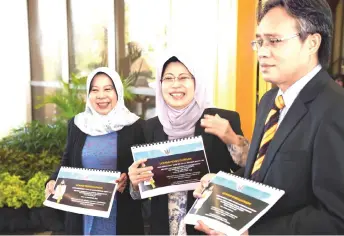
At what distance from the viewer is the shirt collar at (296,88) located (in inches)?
48.0

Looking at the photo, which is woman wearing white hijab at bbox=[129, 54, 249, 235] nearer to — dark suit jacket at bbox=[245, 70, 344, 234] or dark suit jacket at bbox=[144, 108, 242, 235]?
A: dark suit jacket at bbox=[144, 108, 242, 235]

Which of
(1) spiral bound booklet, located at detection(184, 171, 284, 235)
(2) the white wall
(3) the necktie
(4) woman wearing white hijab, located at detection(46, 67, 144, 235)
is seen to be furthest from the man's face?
(2) the white wall

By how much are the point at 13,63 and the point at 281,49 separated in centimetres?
498

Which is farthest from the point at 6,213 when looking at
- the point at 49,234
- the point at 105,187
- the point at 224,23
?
the point at 224,23

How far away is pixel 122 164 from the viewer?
2.12m

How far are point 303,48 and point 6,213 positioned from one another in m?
3.30

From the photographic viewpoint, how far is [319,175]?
1.08 m

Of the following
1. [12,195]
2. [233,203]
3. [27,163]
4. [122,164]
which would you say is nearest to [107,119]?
[122,164]

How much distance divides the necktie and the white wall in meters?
4.54

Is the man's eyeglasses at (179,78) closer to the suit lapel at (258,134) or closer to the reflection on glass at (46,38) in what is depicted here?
the suit lapel at (258,134)

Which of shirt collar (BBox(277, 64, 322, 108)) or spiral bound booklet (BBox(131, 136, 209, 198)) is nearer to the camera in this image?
shirt collar (BBox(277, 64, 322, 108))

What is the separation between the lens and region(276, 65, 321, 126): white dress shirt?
122cm

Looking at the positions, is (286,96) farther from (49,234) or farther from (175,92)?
(49,234)

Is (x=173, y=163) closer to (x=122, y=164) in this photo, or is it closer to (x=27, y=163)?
(x=122, y=164)
